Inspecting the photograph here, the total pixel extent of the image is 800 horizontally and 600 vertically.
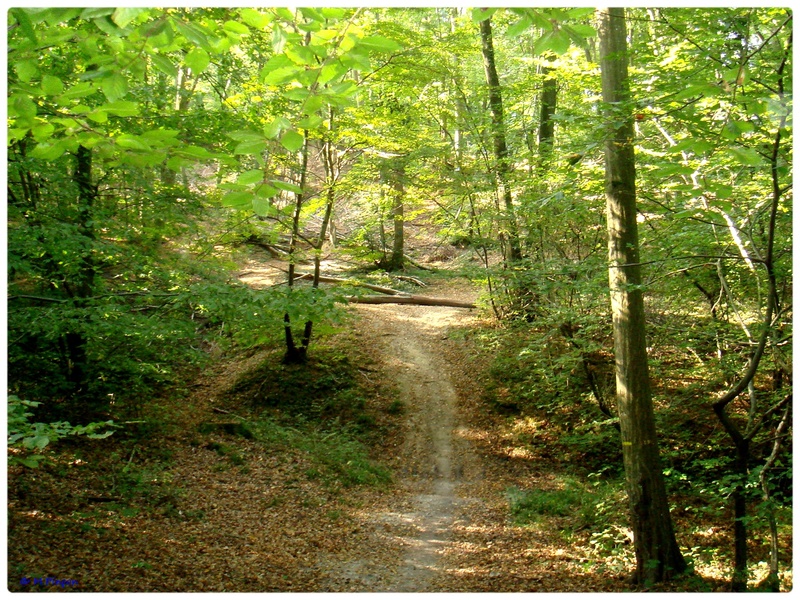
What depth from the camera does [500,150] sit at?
37.0 ft

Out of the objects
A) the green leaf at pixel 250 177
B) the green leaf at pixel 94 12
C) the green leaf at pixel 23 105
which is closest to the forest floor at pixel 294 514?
the green leaf at pixel 23 105

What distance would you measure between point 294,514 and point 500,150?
8026 mm

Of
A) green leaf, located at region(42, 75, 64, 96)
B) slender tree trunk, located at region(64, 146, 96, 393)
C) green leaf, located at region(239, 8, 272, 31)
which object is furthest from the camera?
slender tree trunk, located at region(64, 146, 96, 393)

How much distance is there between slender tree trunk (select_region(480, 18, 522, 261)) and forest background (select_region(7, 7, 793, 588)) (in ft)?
0.39

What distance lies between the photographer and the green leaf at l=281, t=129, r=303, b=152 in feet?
5.99

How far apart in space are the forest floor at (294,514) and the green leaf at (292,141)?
395 centimetres

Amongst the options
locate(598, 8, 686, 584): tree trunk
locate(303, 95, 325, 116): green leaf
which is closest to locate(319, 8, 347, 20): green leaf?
locate(303, 95, 325, 116): green leaf

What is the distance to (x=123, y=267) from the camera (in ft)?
24.8

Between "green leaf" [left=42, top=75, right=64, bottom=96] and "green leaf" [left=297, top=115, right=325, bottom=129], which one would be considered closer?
"green leaf" [left=297, top=115, right=325, bottom=129]

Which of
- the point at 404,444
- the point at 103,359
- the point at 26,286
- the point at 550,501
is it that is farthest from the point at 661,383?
the point at 26,286

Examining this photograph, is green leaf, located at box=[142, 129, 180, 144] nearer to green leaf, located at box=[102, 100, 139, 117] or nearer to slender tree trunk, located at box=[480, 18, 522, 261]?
green leaf, located at box=[102, 100, 139, 117]

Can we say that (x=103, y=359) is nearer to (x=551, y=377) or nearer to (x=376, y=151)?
(x=376, y=151)

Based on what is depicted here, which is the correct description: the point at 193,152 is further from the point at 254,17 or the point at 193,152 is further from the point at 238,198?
the point at 254,17

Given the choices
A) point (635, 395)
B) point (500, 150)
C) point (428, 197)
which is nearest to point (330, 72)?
point (635, 395)
